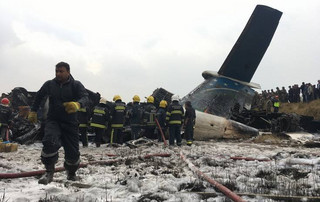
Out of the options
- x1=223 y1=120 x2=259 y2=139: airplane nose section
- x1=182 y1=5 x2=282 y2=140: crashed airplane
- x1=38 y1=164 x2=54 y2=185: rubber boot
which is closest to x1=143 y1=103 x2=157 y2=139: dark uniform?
x1=182 y1=5 x2=282 y2=140: crashed airplane

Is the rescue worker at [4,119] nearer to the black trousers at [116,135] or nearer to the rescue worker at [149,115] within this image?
the black trousers at [116,135]

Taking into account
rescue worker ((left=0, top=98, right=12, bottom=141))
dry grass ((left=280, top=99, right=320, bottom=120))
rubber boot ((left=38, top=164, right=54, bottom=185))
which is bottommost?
rubber boot ((left=38, top=164, right=54, bottom=185))

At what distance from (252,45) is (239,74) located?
148cm

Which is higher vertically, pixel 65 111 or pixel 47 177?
→ pixel 65 111

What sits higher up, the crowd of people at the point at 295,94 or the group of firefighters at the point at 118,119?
the crowd of people at the point at 295,94

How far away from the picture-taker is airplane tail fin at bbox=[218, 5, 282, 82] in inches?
565

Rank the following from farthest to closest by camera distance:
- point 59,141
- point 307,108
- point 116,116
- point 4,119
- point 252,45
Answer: point 307,108 → point 252,45 → point 116,116 → point 4,119 → point 59,141

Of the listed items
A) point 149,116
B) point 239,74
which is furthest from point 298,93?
point 149,116

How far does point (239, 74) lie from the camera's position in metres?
15.0

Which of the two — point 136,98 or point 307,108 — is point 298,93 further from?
point 136,98

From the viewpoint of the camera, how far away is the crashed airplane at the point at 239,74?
46.2ft

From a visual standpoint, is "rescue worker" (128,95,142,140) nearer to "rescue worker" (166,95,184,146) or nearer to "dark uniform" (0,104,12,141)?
"rescue worker" (166,95,184,146)

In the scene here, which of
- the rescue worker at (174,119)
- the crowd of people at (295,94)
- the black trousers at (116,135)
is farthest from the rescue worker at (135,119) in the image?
the crowd of people at (295,94)

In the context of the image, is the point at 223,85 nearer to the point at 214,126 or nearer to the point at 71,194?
the point at 214,126
